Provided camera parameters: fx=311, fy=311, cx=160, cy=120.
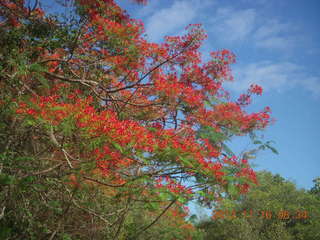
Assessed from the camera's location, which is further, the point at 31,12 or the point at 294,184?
the point at 294,184

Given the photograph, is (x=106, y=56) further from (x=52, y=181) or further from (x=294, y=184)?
(x=294, y=184)

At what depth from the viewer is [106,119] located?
14.0 ft

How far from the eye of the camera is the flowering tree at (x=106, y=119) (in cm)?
454

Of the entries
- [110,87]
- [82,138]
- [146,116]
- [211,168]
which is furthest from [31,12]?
[211,168]

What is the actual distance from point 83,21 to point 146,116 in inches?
108

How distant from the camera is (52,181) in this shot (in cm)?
546

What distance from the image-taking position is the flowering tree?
4539 millimetres
